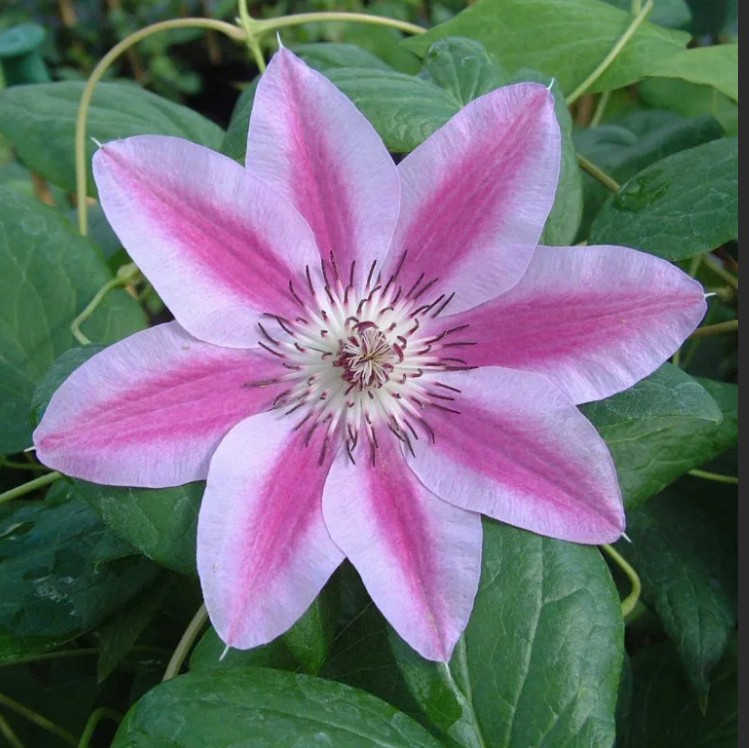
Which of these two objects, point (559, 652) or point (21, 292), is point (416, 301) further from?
point (21, 292)

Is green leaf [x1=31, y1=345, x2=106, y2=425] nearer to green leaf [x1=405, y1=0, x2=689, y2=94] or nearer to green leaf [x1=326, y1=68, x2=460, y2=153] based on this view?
green leaf [x1=326, y1=68, x2=460, y2=153]

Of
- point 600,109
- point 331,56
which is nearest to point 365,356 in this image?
point 331,56

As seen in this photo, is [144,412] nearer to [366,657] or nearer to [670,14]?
[366,657]

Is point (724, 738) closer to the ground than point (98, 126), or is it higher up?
closer to the ground

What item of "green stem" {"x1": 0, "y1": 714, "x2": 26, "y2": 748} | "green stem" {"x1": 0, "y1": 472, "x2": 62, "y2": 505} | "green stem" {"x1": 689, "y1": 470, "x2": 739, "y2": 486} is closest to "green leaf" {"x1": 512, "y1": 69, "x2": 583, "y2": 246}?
"green stem" {"x1": 689, "y1": 470, "x2": 739, "y2": 486}

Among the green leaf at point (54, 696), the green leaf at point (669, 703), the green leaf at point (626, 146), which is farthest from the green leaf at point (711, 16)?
the green leaf at point (54, 696)

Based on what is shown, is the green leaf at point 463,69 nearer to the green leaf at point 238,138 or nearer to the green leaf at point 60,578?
the green leaf at point 238,138

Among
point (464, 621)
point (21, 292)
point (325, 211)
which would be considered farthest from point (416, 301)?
point (21, 292)
